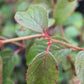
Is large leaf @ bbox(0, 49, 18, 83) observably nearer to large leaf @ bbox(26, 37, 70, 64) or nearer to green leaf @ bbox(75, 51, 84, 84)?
large leaf @ bbox(26, 37, 70, 64)

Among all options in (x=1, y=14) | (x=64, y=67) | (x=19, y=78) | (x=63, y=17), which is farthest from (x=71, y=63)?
(x=1, y=14)

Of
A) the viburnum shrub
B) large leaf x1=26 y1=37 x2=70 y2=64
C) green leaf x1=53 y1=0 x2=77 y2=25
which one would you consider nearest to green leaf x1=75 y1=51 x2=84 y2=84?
the viburnum shrub

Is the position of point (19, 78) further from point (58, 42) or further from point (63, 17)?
point (58, 42)

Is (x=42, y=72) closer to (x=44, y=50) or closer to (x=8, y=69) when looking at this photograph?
(x=44, y=50)

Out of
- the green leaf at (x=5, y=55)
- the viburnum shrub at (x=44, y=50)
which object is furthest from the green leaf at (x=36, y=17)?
the green leaf at (x=5, y=55)

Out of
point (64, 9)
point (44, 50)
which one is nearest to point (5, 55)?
point (44, 50)

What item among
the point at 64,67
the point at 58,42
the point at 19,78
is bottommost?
the point at 19,78
